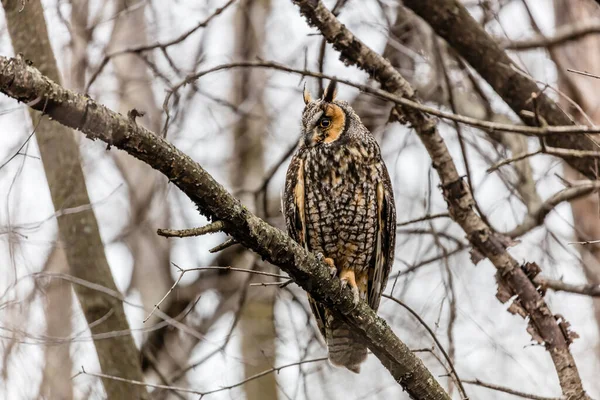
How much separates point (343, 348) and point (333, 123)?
4.50ft

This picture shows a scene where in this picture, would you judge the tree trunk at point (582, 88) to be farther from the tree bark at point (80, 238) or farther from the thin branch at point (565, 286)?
the tree bark at point (80, 238)

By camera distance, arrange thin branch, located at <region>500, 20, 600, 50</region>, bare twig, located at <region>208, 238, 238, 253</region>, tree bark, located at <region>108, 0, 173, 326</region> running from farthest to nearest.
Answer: tree bark, located at <region>108, 0, 173, 326</region> < thin branch, located at <region>500, 20, 600, 50</region> < bare twig, located at <region>208, 238, 238, 253</region>

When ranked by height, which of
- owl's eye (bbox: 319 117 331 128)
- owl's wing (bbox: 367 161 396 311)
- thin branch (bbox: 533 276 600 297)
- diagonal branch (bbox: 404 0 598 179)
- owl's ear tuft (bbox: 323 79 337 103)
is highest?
diagonal branch (bbox: 404 0 598 179)

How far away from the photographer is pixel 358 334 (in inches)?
143

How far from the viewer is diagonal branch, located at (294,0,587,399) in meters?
4.19

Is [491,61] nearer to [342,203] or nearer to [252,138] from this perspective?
[342,203]

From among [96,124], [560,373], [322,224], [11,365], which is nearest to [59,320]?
[11,365]

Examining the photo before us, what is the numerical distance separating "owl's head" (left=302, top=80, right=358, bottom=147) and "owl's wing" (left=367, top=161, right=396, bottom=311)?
0.34 meters

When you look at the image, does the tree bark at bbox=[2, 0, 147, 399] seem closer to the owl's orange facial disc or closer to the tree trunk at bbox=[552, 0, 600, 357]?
the owl's orange facial disc

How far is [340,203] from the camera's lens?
4.32m

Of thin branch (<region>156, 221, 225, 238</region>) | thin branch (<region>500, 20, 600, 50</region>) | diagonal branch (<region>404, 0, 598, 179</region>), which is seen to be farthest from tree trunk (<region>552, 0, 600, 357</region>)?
thin branch (<region>156, 221, 225, 238</region>)

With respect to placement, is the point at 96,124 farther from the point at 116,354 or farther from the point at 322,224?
the point at 116,354

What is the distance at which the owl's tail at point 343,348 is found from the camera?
14.6ft

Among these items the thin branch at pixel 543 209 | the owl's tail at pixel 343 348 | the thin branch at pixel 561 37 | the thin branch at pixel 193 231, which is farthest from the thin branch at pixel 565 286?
the thin branch at pixel 193 231
